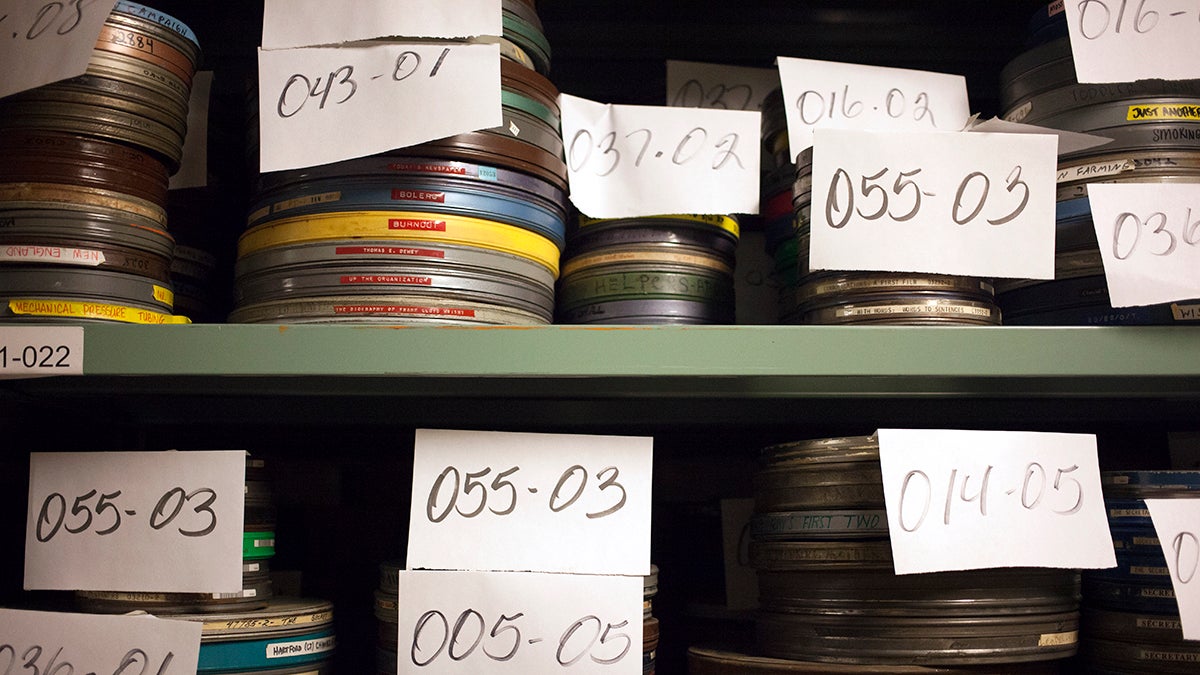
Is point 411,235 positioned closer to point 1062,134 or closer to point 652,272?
point 652,272

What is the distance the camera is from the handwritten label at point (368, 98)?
88cm

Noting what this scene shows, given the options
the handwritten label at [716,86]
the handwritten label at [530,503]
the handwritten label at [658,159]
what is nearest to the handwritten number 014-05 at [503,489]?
the handwritten label at [530,503]

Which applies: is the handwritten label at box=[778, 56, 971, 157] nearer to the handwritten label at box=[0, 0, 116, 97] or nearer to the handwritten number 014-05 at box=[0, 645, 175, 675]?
the handwritten label at box=[0, 0, 116, 97]

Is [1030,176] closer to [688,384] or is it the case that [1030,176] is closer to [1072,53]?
[1072,53]

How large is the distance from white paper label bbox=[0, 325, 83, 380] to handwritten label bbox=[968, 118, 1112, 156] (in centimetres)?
96

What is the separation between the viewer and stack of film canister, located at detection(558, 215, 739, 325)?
101 centimetres

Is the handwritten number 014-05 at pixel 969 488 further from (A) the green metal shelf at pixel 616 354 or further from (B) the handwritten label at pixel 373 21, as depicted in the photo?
(B) the handwritten label at pixel 373 21

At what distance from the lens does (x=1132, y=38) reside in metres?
0.95

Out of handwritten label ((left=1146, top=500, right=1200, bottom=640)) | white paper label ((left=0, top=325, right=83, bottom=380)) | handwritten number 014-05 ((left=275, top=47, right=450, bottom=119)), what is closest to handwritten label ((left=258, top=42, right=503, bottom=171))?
handwritten number 014-05 ((left=275, top=47, right=450, bottom=119))

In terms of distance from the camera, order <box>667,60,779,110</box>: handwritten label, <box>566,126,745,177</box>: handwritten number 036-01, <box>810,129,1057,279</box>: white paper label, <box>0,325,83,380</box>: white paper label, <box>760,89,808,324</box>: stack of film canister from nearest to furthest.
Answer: <box>0,325,83,380</box>: white paper label < <box>810,129,1057,279</box>: white paper label < <box>566,126,745,177</box>: handwritten number 036-01 < <box>760,89,808,324</box>: stack of film canister < <box>667,60,779,110</box>: handwritten label

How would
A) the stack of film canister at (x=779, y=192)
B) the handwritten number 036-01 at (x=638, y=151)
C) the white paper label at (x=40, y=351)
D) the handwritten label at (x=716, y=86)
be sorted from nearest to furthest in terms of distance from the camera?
the white paper label at (x=40, y=351), the handwritten number 036-01 at (x=638, y=151), the stack of film canister at (x=779, y=192), the handwritten label at (x=716, y=86)

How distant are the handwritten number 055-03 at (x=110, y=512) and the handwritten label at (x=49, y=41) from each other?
431 millimetres

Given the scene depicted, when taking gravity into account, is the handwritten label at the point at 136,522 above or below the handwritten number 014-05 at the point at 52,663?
above

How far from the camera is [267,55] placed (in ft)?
2.94
